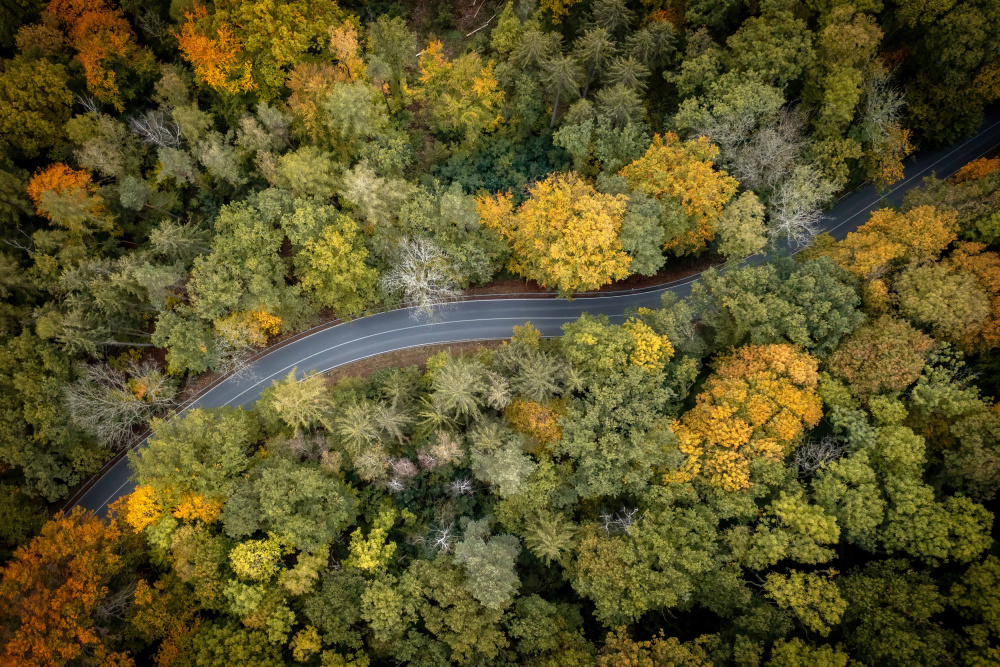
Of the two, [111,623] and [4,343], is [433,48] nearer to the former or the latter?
[4,343]

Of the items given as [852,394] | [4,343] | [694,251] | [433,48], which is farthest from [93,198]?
[852,394]

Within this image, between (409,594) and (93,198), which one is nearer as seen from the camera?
(409,594)

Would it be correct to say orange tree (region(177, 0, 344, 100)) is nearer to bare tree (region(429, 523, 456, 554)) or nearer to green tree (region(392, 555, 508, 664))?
bare tree (region(429, 523, 456, 554))

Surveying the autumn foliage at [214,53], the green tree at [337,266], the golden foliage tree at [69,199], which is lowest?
the golden foliage tree at [69,199]

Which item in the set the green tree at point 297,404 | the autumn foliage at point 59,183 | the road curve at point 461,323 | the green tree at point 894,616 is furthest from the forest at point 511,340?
the road curve at point 461,323

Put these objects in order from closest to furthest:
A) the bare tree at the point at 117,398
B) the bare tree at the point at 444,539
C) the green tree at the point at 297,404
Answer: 1. the bare tree at the point at 444,539
2. the green tree at the point at 297,404
3. the bare tree at the point at 117,398

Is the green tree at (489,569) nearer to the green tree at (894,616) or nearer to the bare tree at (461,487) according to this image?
the bare tree at (461,487)

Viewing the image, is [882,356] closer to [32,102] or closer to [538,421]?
[538,421]
